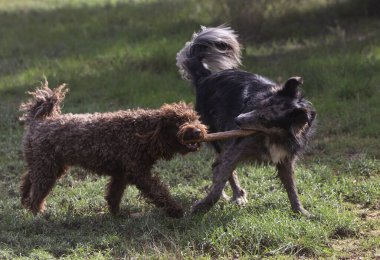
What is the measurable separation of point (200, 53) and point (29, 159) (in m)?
2.25

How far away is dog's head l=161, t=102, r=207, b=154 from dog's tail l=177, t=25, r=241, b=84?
144 centimetres

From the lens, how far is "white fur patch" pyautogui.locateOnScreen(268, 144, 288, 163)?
20.3 ft

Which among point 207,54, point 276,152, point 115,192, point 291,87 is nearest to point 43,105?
point 115,192

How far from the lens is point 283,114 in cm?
604

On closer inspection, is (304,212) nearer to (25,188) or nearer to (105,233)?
(105,233)

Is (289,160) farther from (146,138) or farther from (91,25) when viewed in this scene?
(91,25)

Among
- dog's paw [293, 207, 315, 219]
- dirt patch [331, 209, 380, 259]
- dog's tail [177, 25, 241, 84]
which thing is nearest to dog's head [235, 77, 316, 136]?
dog's paw [293, 207, 315, 219]

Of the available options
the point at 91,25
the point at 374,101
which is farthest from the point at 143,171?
the point at 91,25

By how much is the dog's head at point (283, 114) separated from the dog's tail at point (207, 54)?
1449mm

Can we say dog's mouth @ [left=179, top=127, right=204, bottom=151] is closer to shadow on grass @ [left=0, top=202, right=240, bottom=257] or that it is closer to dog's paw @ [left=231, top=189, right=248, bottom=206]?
shadow on grass @ [left=0, top=202, right=240, bottom=257]

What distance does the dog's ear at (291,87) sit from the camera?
19.7 feet

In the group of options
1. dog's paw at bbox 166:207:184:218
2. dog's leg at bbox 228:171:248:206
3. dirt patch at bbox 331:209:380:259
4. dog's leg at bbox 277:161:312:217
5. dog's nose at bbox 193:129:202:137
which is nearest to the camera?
dirt patch at bbox 331:209:380:259

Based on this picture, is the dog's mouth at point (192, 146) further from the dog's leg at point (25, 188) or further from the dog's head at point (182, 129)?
the dog's leg at point (25, 188)

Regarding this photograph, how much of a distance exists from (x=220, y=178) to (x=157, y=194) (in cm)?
61
